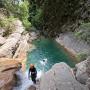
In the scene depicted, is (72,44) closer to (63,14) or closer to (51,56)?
(51,56)

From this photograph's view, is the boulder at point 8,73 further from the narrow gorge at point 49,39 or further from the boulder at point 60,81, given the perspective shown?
the boulder at point 60,81

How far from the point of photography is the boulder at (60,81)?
13531 millimetres

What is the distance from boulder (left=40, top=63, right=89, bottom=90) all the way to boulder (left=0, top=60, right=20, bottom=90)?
183cm

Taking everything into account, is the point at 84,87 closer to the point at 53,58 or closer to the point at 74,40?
the point at 53,58

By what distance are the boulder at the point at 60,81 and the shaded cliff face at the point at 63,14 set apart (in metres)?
4.33

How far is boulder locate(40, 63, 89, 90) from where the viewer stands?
13.5 metres

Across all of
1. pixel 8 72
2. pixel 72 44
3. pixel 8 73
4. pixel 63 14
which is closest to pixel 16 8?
pixel 72 44

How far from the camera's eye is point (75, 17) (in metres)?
9.35

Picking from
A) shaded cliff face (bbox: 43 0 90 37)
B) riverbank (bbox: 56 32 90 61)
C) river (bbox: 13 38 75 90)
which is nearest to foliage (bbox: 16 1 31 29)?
river (bbox: 13 38 75 90)

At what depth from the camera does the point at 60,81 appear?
1462cm

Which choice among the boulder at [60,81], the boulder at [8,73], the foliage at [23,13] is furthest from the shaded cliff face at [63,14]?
the foliage at [23,13]

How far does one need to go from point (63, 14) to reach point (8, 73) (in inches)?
312

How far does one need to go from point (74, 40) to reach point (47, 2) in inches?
1302

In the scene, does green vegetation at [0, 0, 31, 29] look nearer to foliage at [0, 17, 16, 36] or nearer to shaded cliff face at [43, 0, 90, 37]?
foliage at [0, 17, 16, 36]
